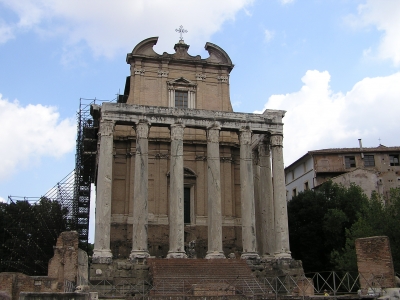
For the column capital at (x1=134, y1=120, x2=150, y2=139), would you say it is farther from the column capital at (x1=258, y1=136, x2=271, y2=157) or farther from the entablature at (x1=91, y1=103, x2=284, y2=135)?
the column capital at (x1=258, y1=136, x2=271, y2=157)

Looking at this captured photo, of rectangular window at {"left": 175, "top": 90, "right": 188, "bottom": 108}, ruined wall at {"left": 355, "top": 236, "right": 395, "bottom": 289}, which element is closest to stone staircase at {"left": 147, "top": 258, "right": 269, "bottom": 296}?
ruined wall at {"left": 355, "top": 236, "right": 395, "bottom": 289}

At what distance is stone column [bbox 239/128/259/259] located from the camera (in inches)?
1048

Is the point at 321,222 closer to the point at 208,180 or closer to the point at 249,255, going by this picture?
the point at 249,255

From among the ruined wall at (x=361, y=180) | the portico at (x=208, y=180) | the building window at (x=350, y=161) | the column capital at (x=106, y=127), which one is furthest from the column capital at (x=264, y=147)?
the building window at (x=350, y=161)

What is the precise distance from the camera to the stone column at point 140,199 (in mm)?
25312

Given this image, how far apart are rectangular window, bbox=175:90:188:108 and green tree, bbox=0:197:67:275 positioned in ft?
41.0

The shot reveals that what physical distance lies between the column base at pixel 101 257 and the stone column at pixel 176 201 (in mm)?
3133

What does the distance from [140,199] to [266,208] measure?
7.82 meters

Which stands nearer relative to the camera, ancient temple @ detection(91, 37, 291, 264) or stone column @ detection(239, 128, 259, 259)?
ancient temple @ detection(91, 37, 291, 264)

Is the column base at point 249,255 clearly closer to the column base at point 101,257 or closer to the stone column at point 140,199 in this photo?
the stone column at point 140,199

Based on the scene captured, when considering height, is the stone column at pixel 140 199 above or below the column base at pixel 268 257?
above

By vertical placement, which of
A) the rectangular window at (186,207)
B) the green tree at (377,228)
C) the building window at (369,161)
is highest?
the building window at (369,161)

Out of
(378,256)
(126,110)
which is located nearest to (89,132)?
(126,110)

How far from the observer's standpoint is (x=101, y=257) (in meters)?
24.3
